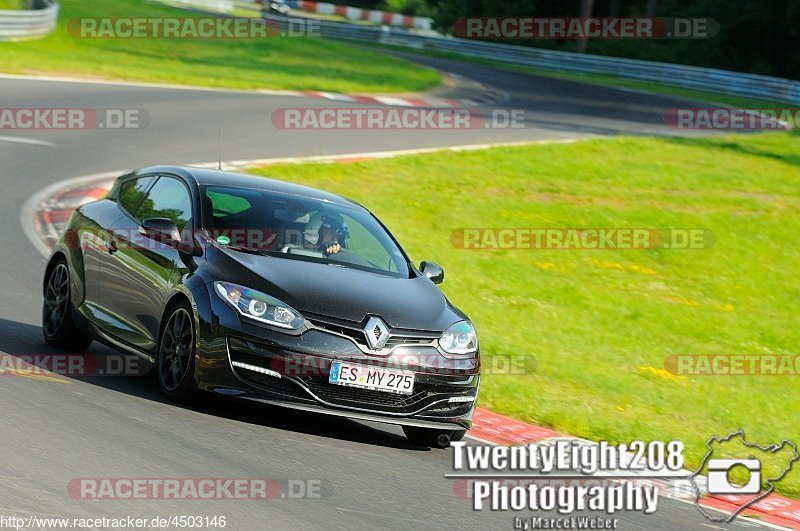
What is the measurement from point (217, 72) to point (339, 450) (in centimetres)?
3080

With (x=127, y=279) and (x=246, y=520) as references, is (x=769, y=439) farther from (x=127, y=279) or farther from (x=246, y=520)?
(x=246, y=520)

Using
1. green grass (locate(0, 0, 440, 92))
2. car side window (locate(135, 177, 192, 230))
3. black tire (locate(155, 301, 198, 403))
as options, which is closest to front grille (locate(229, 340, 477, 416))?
black tire (locate(155, 301, 198, 403))

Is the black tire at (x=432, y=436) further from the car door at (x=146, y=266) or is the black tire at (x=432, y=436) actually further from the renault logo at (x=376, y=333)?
the car door at (x=146, y=266)

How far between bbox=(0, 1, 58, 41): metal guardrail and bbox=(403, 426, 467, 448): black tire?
2817 centimetres

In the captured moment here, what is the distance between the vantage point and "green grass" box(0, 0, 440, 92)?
33.2 metres

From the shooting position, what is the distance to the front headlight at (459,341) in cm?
870

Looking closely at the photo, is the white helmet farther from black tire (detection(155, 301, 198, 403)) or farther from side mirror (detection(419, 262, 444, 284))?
black tire (detection(155, 301, 198, 403))

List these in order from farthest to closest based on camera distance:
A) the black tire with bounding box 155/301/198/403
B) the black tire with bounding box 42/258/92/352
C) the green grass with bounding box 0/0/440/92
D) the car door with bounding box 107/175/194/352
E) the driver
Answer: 1. the green grass with bounding box 0/0/440/92
2. the black tire with bounding box 42/258/92/352
3. the driver
4. the car door with bounding box 107/175/194/352
5. the black tire with bounding box 155/301/198/403

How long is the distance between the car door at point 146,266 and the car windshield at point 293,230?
0.24 meters

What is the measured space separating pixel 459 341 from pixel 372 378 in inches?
31.1

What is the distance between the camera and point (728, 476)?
9.68 metres

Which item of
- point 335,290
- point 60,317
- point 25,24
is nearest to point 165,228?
point 335,290

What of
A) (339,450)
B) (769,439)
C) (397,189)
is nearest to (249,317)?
(339,450)

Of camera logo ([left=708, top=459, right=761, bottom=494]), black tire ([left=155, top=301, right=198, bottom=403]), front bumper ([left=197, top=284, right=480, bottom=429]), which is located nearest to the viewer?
front bumper ([left=197, top=284, right=480, bottom=429])
